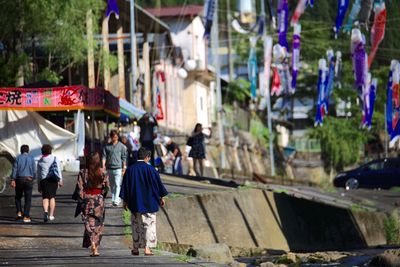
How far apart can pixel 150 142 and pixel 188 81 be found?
34562 mm

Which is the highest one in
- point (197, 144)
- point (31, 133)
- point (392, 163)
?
point (31, 133)

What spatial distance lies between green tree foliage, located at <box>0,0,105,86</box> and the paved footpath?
926cm

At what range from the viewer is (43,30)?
35719mm

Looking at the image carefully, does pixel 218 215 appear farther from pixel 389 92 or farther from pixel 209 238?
pixel 389 92

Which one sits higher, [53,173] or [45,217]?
[53,173]

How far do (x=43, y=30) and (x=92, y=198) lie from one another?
18.7 m

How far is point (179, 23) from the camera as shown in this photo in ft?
208

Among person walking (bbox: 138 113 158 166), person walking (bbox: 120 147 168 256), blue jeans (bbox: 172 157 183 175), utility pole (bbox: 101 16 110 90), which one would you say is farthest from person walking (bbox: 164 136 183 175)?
person walking (bbox: 120 147 168 256)

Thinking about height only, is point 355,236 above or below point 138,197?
below

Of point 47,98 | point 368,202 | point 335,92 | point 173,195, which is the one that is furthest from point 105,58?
point 335,92

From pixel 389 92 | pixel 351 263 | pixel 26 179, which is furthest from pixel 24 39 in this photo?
pixel 351 263

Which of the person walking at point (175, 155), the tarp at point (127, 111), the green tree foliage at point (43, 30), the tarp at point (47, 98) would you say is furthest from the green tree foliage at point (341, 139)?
the tarp at point (47, 98)

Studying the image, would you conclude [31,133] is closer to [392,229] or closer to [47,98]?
[47,98]

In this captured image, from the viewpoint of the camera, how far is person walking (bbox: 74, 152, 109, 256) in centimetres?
1769
